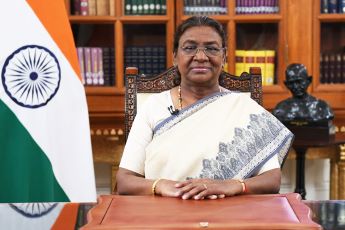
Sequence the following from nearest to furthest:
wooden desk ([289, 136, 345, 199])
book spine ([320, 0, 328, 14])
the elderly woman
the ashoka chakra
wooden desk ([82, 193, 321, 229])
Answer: wooden desk ([82, 193, 321, 229]) → the elderly woman → the ashoka chakra → wooden desk ([289, 136, 345, 199]) → book spine ([320, 0, 328, 14])

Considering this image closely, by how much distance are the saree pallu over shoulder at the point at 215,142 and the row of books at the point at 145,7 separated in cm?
160

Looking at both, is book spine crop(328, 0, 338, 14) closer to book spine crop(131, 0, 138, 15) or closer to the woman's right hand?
book spine crop(131, 0, 138, 15)

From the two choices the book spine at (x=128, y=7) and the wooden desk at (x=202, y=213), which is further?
the book spine at (x=128, y=7)

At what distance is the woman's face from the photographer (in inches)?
79.9

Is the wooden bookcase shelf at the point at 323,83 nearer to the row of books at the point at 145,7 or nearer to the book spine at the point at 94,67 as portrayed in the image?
the row of books at the point at 145,7

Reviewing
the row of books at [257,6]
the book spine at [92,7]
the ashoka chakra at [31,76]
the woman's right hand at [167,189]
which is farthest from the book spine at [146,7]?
the woman's right hand at [167,189]

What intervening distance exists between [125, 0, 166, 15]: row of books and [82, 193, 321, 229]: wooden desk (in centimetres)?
211

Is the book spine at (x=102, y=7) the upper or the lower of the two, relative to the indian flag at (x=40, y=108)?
upper

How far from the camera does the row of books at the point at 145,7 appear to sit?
3.55m

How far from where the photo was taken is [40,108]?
2838 millimetres

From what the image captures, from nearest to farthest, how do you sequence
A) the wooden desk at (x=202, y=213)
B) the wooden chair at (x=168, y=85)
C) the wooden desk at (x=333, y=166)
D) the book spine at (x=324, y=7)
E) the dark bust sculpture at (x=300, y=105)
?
the wooden desk at (x=202, y=213) → the wooden chair at (x=168, y=85) → the dark bust sculpture at (x=300, y=105) → the wooden desk at (x=333, y=166) → the book spine at (x=324, y=7)

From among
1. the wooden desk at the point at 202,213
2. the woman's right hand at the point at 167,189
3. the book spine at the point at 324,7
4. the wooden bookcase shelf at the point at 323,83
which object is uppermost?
the book spine at the point at 324,7

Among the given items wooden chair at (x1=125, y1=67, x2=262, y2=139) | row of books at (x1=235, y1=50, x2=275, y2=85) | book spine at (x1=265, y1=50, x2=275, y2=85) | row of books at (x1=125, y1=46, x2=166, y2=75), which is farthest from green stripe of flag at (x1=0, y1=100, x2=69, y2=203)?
book spine at (x1=265, y1=50, x2=275, y2=85)

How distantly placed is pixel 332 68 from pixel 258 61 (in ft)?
1.41
